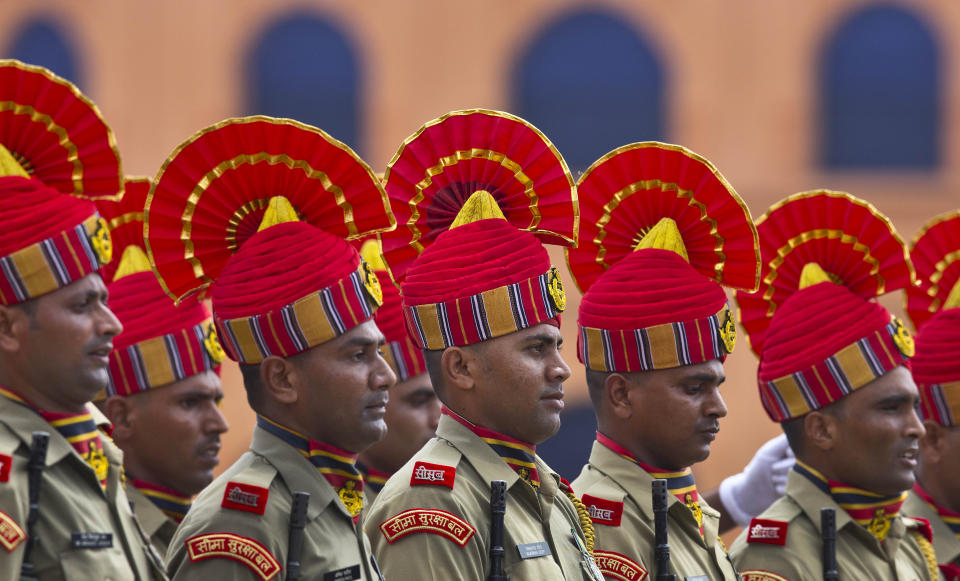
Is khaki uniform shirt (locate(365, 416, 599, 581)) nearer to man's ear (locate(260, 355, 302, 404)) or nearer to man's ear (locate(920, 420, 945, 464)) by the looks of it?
man's ear (locate(260, 355, 302, 404))

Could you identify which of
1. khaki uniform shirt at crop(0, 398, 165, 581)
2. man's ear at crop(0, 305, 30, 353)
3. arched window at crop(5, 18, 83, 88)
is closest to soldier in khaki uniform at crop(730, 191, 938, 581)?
khaki uniform shirt at crop(0, 398, 165, 581)

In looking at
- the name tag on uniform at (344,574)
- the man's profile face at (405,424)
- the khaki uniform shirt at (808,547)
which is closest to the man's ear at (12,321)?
the name tag on uniform at (344,574)

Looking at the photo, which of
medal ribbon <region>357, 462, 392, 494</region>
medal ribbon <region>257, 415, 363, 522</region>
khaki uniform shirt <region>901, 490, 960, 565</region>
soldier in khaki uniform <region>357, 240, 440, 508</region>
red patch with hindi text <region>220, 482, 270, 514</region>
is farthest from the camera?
khaki uniform shirt <region>901, 490, 960, 565</region>

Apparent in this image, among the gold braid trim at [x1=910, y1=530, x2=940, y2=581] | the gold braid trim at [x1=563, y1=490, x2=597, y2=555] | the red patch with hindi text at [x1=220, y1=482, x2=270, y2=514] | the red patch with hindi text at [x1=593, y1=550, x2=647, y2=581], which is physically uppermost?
the red patch with hindi text at [x1=220, y1=482, x2=270, y2=514]

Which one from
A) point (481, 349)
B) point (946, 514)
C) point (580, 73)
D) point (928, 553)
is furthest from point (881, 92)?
point (481, 349)

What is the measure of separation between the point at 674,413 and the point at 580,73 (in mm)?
15219

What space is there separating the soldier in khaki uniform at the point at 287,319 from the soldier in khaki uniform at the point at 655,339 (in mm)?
1186

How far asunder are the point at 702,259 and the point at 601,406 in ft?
2.45

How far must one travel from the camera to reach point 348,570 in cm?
544

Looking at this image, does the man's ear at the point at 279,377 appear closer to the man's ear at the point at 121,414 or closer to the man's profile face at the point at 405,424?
the man's ear at the point at 121,414

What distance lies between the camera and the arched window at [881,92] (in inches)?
843

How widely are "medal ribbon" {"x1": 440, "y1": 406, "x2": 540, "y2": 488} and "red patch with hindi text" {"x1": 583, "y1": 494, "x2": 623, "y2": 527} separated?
605 millimetres

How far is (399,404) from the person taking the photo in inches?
318

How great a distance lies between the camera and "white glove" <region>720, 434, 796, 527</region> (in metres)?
8.67
